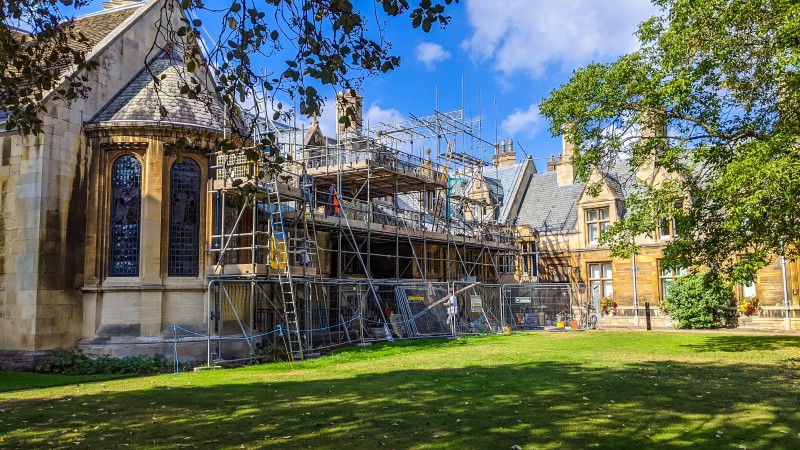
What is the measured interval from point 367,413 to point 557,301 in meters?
22.9

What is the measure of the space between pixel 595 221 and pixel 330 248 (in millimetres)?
16577

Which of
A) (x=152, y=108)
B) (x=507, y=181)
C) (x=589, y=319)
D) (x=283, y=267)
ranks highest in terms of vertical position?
(x=507, y=181)

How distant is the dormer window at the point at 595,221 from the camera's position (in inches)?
1426

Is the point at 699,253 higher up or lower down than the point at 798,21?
lower down

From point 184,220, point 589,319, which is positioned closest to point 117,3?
point 184,220

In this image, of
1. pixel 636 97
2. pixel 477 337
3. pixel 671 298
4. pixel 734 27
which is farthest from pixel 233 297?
pixel 671 298

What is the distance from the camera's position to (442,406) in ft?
32.4

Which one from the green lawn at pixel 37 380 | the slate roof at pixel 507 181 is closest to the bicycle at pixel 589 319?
the slate roof at pixel 507 181

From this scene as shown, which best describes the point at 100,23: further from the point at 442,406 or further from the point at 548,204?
the point at 548,204

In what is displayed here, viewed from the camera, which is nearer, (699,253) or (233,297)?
(699,253)

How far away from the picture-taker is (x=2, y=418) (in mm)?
9797

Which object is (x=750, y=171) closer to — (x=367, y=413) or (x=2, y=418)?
(x=367, y=413)

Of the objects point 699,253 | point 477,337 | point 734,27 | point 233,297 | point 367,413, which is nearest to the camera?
point 367,413

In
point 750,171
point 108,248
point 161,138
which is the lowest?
point 108,248
